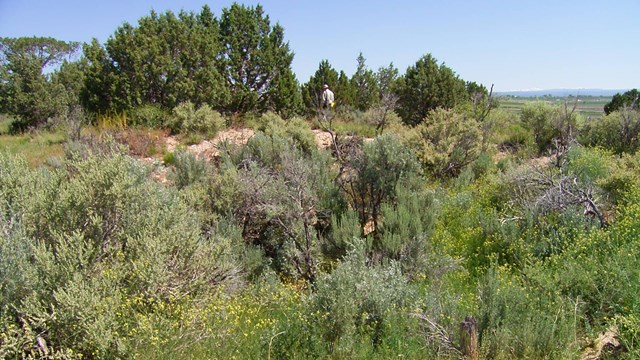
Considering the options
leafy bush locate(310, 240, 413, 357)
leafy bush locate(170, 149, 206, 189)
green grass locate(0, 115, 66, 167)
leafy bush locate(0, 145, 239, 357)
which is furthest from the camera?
green grass locate(0, 115, 66, 167)

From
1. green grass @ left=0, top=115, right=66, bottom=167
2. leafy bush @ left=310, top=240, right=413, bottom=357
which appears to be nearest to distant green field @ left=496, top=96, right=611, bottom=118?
leafy bush @ left=310, top=240, right=413, bottom=357

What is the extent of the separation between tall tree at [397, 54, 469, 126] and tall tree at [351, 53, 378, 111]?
11.6 feet

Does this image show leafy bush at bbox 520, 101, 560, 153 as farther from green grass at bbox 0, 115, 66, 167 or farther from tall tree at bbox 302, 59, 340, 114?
Result: green grass at bbox 0, 115, 66, 167

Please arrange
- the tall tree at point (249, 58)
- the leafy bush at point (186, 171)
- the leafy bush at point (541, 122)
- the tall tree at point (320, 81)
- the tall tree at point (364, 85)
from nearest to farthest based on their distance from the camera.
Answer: the leafy bush at point (186, 171) → the leafy bush at point (541, 122) → the tall tree at point (249, 58) → the tall tree at point (320, 81) → the tall tree at point (364, 85)

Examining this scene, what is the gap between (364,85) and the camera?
1977 cm

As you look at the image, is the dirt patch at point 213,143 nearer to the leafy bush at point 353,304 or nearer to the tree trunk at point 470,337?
the leafy bush at point 353,304

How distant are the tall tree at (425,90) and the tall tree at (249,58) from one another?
443cm

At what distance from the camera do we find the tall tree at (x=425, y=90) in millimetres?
14945

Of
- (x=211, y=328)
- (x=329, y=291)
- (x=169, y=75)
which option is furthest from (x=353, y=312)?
(x=169, y=75)

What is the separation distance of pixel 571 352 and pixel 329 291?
1.94 metres

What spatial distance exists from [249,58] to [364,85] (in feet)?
22.3

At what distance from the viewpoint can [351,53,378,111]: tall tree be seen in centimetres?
1917

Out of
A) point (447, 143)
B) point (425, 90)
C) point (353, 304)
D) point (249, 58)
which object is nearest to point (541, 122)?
point (425, 90)

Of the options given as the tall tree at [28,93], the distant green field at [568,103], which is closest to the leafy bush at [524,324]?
the distant green field at [568,103]
